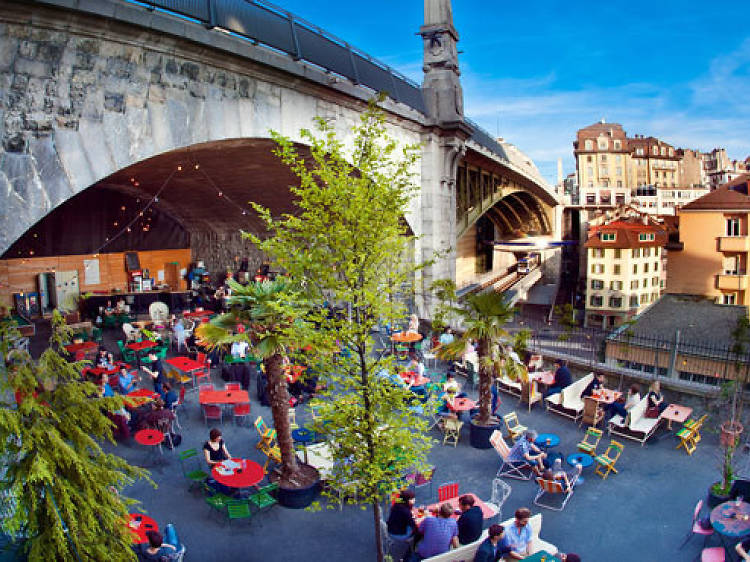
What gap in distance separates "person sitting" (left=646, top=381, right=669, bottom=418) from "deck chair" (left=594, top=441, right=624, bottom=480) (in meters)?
1.87

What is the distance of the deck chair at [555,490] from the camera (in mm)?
9906

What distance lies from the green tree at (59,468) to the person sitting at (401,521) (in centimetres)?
396

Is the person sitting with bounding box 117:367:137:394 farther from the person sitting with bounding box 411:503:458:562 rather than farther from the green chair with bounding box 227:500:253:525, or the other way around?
the person sitting with bounding box 411:503:458:562

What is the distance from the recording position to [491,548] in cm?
761

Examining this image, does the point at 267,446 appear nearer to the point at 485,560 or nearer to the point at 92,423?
the point at 485,560

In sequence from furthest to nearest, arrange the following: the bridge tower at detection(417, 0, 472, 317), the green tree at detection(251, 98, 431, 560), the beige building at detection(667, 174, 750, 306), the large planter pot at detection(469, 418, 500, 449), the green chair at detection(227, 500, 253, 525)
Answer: the beige building at detection(667, 174, 750, 306) < the bridge tower at detection(417, 0, 472, 317) < the large planter pot at detection(469, 418, 500, 449) < the green chair at detection(227, 500, 253, 525) < the green tree at detection(251, 98, 431, 560)

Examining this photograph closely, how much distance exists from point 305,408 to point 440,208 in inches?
417

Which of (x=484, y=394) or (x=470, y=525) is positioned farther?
(x=484, y=394)

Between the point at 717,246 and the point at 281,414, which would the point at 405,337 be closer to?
the point at 281,414

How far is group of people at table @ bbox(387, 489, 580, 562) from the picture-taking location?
7691 mm

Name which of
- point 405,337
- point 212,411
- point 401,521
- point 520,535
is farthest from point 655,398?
point 212,411

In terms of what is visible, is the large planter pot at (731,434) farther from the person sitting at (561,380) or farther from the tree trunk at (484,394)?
the tree trunk at (484,394)

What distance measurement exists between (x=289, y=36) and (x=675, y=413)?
1278cm

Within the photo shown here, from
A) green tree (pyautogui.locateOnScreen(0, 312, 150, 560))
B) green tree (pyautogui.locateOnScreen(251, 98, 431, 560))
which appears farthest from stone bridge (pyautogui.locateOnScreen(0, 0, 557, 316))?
green tree (pyautogui.locateOnScreen(251, 98, 431, 560))
